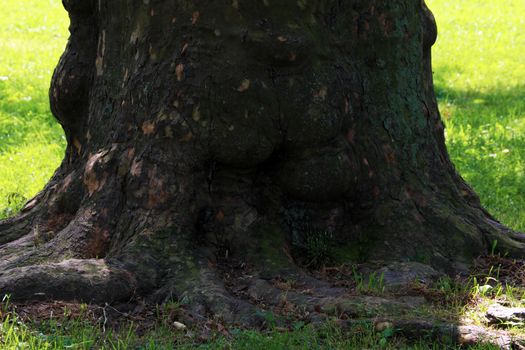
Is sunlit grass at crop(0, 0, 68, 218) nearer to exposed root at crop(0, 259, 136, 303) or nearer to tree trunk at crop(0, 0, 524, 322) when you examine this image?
tree trunk at crop(0, 0, 524, 322)

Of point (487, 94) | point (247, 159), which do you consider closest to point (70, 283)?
point (247, 159)

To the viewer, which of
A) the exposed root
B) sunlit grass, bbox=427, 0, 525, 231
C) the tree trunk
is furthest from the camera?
sunlit grass, bbox=427, 0, 525, 231

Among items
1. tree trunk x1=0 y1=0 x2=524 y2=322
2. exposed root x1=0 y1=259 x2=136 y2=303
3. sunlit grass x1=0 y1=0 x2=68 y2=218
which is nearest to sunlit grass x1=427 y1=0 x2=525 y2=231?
tree trunk x1=0 y1=0 x2=524 y2=322

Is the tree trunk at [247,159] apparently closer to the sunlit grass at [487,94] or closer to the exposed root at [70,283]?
the exposed root at [70,283]

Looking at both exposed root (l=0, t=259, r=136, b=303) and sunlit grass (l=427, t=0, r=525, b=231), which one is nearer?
exposed root (l=0, t=259, r=136, b=303)

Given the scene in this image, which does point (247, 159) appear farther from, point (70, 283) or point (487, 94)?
point (487, 94)

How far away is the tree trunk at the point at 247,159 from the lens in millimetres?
4910

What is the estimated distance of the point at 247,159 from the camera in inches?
197

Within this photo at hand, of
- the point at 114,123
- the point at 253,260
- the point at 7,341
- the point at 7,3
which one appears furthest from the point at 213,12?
the point at 7,3

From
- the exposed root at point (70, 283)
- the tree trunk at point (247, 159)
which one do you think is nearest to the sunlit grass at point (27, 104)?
the tree trunk at point (247, 159)

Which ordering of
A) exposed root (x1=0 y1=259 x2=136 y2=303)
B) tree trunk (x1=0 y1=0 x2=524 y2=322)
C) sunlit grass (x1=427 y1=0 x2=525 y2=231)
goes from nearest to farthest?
exposed root (x1=0 y1=259 x2=136 y2=303) < tree trunk (x1=0 y1=0 x2=524 y2=322) < sunlit grass (x1=427 y1=0 x2=525 y2=231)

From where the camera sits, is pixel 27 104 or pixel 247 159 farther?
pixel 27 104

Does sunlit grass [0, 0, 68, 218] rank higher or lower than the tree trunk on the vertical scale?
lower

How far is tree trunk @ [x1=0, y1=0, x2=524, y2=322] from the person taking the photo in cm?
491
